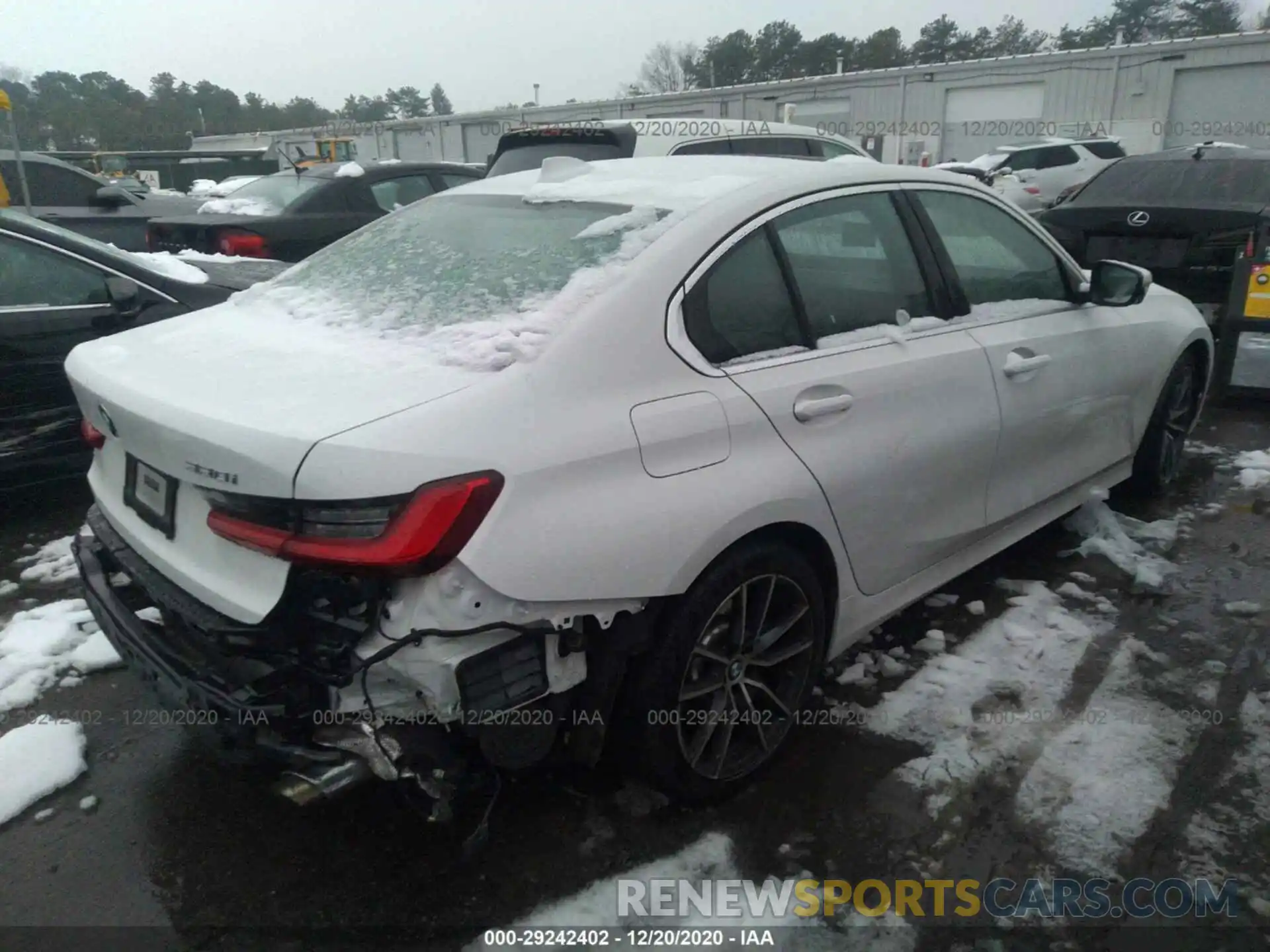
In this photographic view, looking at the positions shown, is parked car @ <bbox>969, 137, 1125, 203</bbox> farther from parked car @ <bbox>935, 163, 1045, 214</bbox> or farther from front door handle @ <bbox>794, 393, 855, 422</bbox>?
front door handle @ <bbox>794, 393, 855, 422</bbox>

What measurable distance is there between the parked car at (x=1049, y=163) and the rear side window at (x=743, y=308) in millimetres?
18135

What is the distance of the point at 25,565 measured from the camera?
4219 millimetres

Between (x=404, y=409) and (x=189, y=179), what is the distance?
41063 millimetres

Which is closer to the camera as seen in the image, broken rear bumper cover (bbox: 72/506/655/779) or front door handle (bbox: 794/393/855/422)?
broken rear bumper cover (bbox: 72/506/655/779)

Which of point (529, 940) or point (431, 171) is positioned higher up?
point (431, 171)

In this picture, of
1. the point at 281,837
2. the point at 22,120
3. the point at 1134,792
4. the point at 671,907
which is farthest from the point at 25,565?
the point at 22,120

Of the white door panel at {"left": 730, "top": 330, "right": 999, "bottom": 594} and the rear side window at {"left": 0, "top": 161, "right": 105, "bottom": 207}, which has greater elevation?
the rear side window at {"left": 0, "top": 161, "right": 105, "bottom": 207}

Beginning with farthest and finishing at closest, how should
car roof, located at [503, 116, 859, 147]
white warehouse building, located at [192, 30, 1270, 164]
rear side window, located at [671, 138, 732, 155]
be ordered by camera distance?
white warehouse building, located at [192, 30, 1270, 164], car roof, located at [503, 116, 859, 147], rear side window, located at [671, 138, 732, 155]

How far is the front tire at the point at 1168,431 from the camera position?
179 inches

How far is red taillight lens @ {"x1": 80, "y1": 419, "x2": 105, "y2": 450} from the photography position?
2768 millimetres

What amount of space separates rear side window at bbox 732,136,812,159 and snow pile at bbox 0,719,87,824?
5.88 metres

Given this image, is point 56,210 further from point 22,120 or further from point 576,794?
point 22,120

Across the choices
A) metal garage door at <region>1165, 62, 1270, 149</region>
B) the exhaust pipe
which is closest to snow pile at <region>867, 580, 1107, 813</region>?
the exhaust pipe

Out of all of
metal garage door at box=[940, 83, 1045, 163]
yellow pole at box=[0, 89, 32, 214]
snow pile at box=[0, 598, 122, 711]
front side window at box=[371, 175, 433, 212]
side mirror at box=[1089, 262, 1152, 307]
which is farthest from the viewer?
metal garage door at box=[940, 83, 1045, 163]
